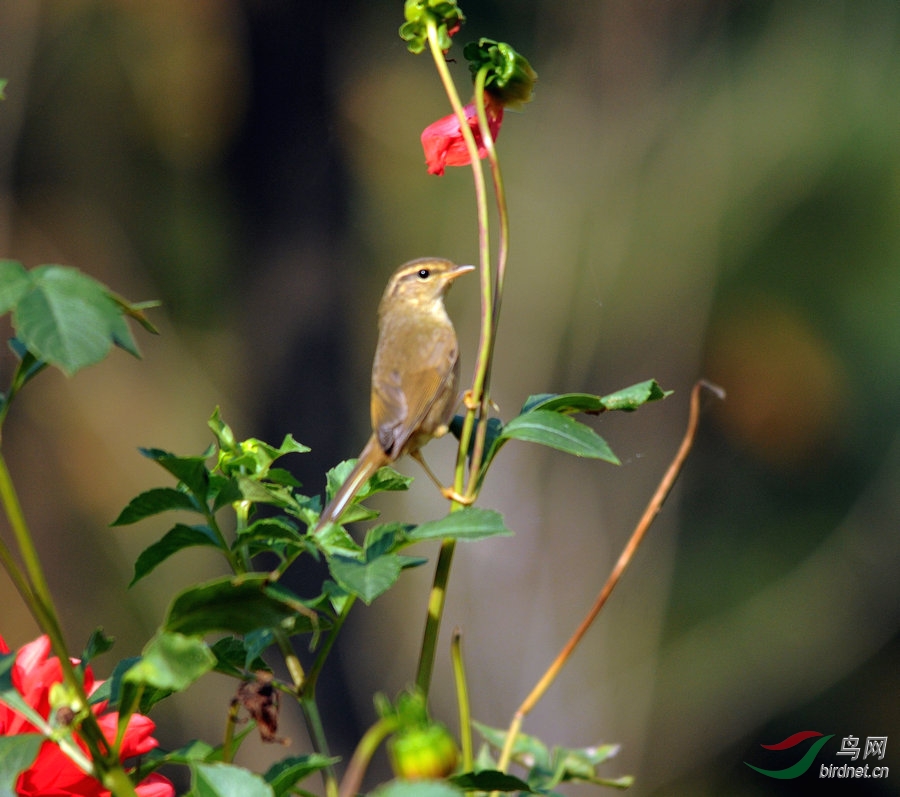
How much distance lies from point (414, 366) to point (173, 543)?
3.72 feet

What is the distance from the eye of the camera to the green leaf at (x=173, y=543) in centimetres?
62

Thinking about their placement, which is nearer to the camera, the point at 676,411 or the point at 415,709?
the point at 415,709

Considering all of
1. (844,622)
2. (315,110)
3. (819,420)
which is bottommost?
(844,622)

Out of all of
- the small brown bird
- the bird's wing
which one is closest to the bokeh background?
the small brown bird

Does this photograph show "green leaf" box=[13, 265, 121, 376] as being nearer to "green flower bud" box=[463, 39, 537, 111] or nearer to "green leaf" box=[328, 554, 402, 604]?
"green leaf" box=[328, 554, 402, 604]

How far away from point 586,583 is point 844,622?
132 centimetres

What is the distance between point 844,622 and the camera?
4.87 m

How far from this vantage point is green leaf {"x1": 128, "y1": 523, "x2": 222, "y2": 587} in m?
0.62

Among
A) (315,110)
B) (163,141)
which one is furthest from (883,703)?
(163,141)

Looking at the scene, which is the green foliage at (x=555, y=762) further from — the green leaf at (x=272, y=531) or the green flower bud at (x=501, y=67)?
the green flower bud at (x=501, y=67)

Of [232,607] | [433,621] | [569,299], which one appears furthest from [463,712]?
[569,299]

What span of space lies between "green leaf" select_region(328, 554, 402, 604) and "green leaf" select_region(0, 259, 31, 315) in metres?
0.21

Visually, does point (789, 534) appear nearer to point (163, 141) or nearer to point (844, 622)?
point (844, 622)

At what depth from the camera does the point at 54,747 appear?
2.04 ft
